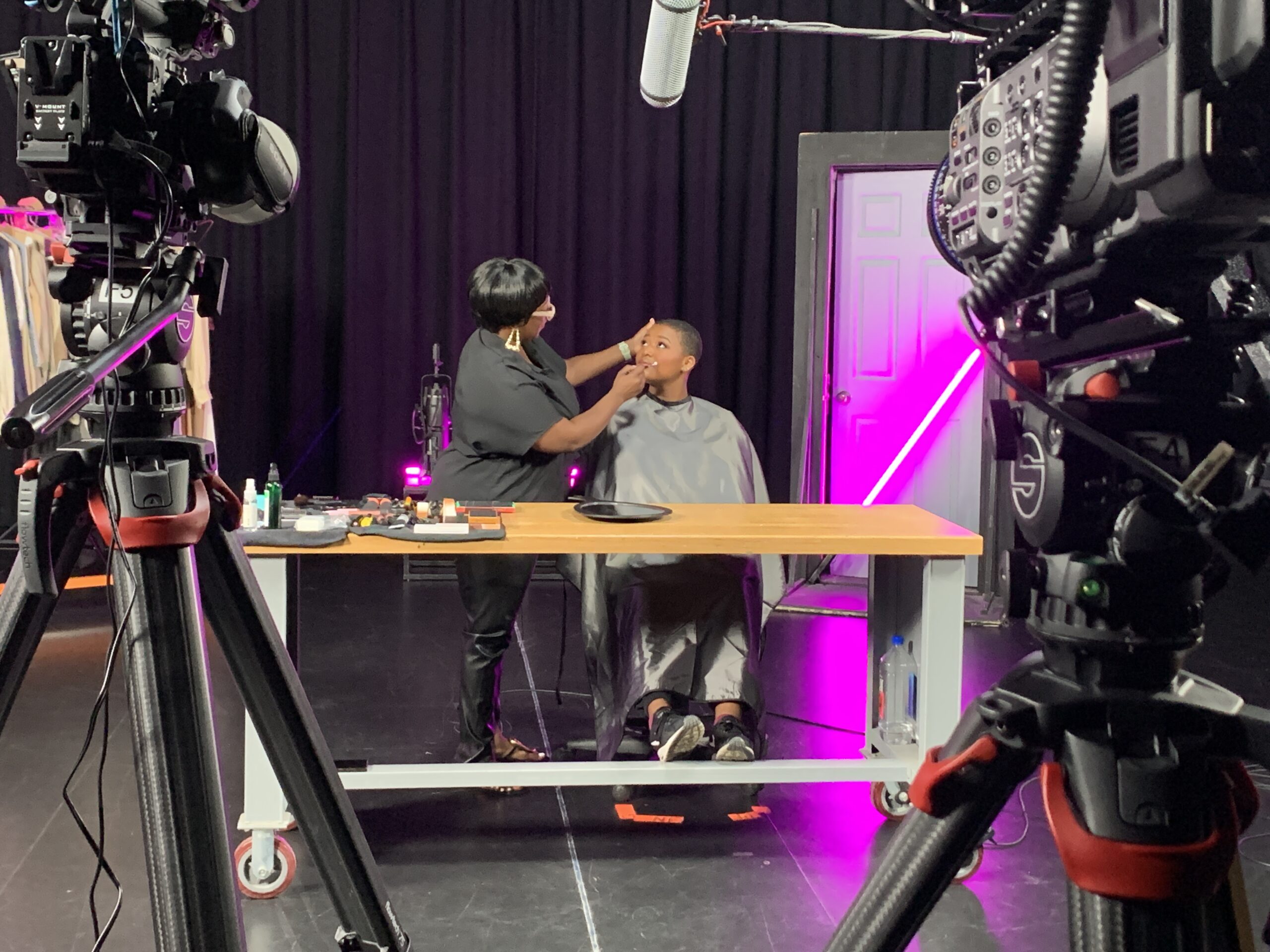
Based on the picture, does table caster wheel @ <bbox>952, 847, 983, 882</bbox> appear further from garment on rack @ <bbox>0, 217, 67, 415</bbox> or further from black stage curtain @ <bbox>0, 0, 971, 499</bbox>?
garment on rack @ <bbox>0, 217, 67, 415</bbox>

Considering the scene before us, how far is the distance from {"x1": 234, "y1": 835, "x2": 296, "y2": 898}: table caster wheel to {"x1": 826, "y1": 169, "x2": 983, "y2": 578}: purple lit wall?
3112 mm

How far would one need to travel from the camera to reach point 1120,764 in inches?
24.4

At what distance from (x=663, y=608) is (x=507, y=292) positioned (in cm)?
82

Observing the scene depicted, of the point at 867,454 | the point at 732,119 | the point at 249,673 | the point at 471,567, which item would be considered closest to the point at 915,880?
the point at 249,673

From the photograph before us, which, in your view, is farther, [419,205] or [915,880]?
[419,205]

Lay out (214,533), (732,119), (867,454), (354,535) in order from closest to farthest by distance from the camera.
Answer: (214,533) < (354,535) < (867,454) < (732,119)

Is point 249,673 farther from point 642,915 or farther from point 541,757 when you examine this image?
point 541,757

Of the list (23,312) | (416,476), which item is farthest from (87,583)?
(416,476)

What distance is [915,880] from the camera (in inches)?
26.4

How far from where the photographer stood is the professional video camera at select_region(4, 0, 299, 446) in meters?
0.90

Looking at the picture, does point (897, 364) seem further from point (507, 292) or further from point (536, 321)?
point (507, 292)

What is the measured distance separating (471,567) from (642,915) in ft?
2.99

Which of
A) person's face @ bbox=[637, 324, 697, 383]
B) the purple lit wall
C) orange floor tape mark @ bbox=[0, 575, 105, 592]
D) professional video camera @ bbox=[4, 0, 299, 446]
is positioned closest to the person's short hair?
person's face @ bbox=[637, 324, 697, 383]

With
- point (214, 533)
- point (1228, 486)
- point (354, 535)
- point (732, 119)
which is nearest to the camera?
point (1228, 486)
